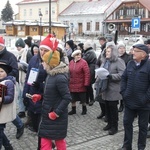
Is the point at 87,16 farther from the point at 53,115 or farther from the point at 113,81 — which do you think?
the point at 53,115

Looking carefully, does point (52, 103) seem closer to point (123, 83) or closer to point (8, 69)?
point (8, 69)

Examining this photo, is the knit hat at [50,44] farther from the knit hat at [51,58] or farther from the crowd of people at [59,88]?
the knit hat at [51,58]

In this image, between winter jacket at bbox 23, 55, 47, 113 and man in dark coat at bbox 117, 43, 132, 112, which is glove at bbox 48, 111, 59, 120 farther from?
man in dark coat at bbox 117, 43, 132, 112

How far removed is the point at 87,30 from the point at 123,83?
2730 inches

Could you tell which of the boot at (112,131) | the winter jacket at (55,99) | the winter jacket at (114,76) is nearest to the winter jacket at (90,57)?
the winter jacket at (114,76)

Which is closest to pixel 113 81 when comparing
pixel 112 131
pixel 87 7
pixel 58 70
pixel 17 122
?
pixel 112 131

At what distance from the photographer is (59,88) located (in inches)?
166

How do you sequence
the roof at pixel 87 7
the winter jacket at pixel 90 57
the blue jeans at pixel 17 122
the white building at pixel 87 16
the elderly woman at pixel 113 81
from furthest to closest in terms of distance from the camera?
the roof at pixel 87 7 → the white building at pixel 87 16 → the winter jacket at pixel 90 57 → the elderly woman at pixel 113 81 → the blue jeans at pixel 17 122

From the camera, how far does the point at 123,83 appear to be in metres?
5.28

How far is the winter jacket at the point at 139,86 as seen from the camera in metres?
5.02

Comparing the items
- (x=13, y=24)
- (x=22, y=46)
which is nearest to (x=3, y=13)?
(x=13, y=24)

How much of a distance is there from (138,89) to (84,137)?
1.70m

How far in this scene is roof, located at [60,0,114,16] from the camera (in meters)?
71.7

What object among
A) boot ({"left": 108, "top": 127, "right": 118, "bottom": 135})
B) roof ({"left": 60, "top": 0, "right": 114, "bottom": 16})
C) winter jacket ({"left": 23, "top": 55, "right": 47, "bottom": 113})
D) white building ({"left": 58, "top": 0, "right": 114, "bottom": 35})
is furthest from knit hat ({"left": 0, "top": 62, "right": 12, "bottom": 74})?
roof ({"left": 60, "top": 0, "right": 114, "bottom": 16})
